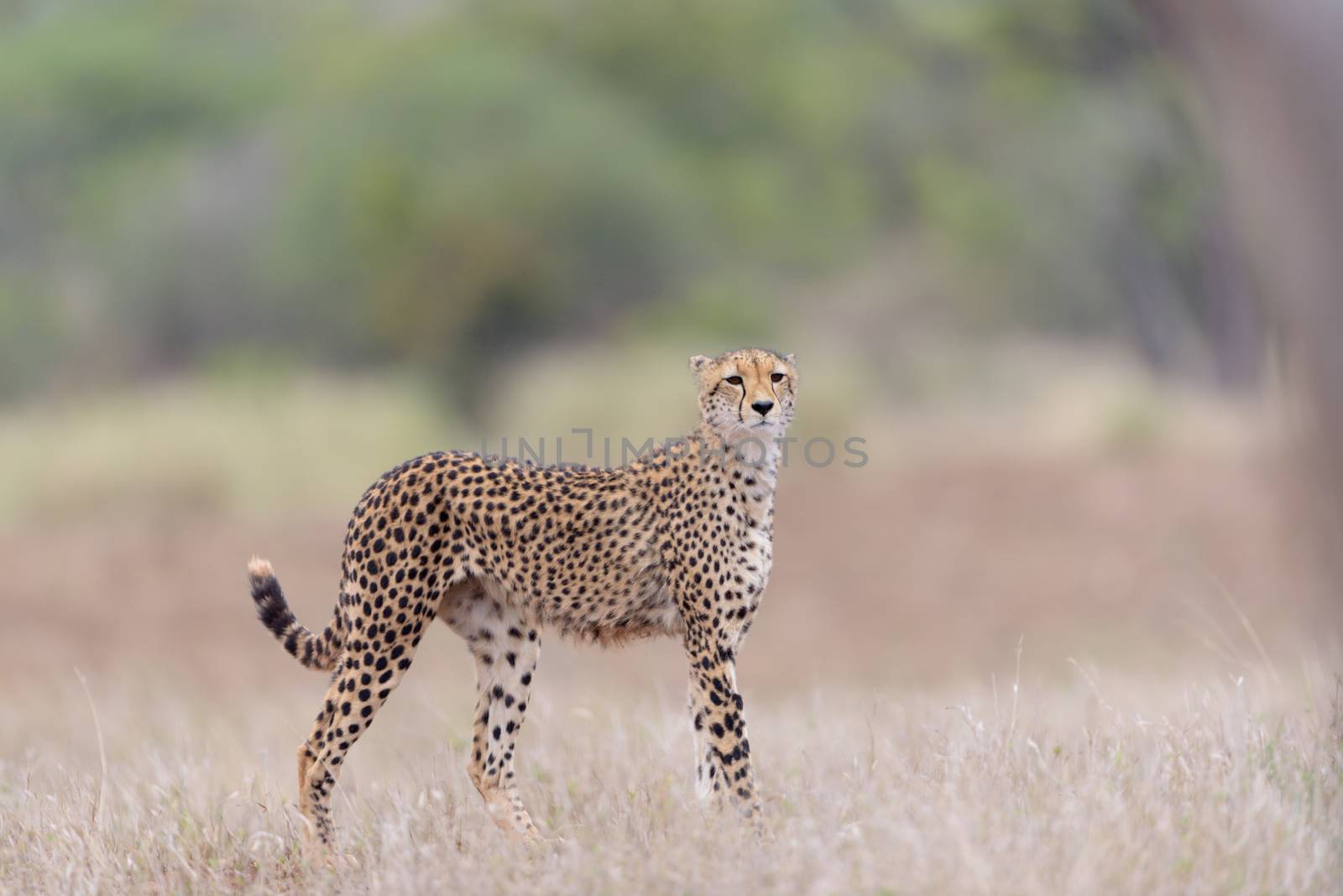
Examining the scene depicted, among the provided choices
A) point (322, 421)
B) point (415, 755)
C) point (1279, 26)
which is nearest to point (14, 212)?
point (322, 421)

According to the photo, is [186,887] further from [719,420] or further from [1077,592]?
[1077,592]

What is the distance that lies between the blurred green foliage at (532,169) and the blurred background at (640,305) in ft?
0.24

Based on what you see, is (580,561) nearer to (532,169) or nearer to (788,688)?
(788,688)

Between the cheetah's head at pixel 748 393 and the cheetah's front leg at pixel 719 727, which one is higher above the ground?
the cheetah's head at pixel 748 393

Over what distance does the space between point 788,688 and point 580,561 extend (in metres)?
7.30

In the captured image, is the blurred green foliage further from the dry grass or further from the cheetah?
the cheetah

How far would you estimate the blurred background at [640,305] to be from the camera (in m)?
13.4

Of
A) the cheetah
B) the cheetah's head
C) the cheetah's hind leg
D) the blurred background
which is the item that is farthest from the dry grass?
the blurred background

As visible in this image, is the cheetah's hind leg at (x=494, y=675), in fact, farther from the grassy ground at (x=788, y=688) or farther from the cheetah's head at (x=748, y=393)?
the cheetah's head at (x=748, y=393)

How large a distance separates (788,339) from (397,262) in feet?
18.8

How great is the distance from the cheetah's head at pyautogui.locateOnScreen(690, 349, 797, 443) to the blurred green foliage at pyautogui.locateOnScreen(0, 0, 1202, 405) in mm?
16724

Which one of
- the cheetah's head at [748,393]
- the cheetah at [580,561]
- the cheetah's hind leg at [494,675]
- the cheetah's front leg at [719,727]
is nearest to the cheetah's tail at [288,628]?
the cheetah at [580,561]

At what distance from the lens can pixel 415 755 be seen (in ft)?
19.3

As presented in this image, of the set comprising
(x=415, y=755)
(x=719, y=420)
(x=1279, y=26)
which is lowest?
(x=415, y=755)
